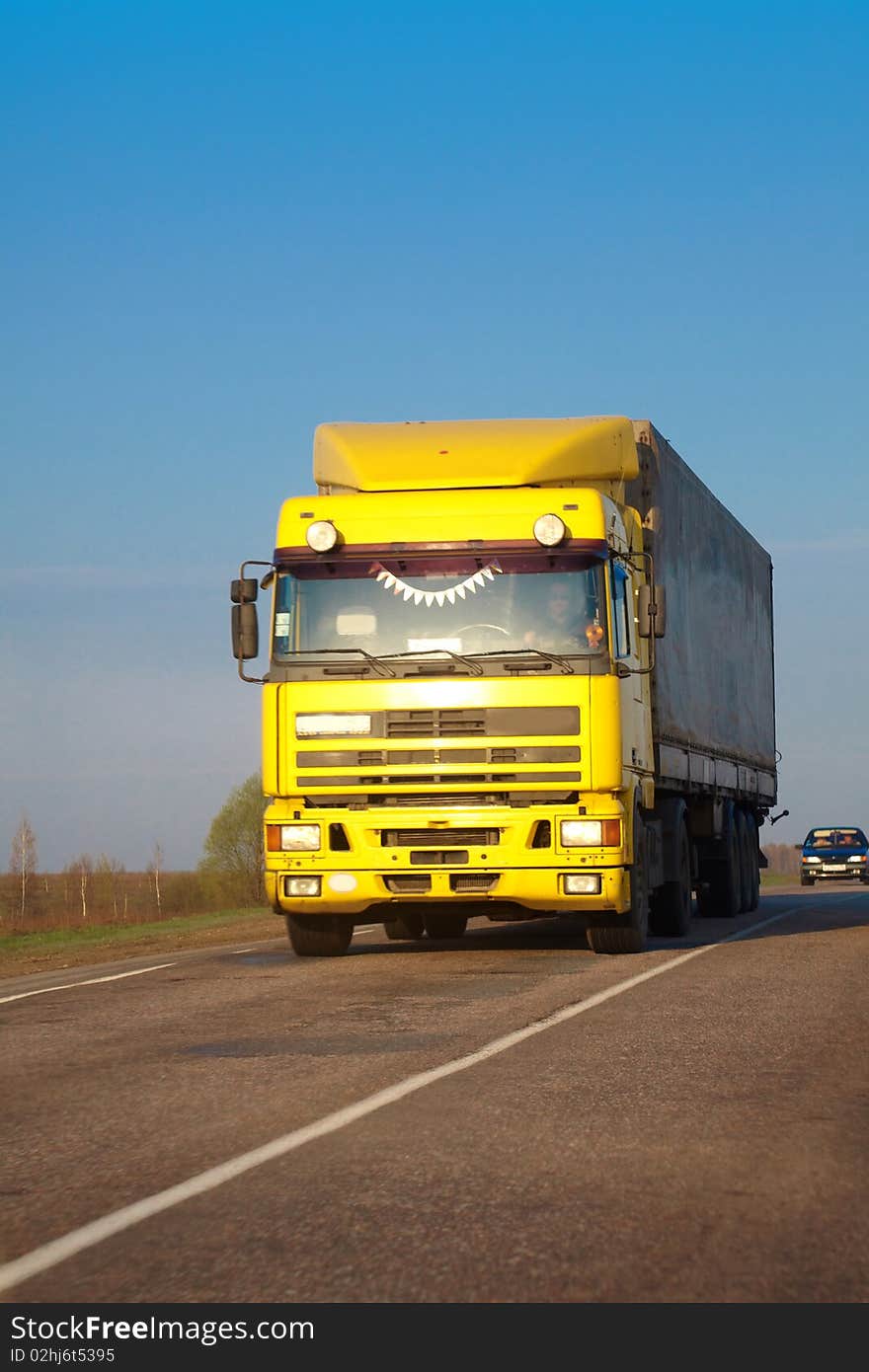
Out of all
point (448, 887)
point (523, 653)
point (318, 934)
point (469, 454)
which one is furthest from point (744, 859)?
point (523, 653)

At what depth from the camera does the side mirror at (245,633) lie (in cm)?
1511

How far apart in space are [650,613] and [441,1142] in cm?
897

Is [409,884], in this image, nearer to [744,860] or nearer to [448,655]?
[448,655]

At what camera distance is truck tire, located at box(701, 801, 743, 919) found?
2366cm

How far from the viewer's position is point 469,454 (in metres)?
15.8

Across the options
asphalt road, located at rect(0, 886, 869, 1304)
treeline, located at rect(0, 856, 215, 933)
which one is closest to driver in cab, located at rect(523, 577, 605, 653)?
asphalt road, located at rect(0, 886, 869, 1304)

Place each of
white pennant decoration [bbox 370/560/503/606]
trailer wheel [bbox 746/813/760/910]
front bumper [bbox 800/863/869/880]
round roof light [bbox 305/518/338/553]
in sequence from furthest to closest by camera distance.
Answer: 1. front bumper [bbox 800/863/869/880]
2. trailer wheel [bbox 746/813/760/910]
3. round roof light [bbox 305/518/338/553]
4. white pennant decoration [bbox 370/560/503/606]

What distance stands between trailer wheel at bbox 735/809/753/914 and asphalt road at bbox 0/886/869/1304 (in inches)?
448

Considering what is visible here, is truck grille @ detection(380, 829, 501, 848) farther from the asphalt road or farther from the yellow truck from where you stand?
the asphalt road

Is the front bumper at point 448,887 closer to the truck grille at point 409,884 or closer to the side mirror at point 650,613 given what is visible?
the truck grille at point 409,884

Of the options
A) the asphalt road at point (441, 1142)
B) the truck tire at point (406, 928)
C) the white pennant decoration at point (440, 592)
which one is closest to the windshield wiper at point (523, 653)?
the white pennant decoration at point (440, 592)

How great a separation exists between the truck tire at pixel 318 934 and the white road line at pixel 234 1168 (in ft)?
18.0

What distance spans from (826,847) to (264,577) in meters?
36.0
